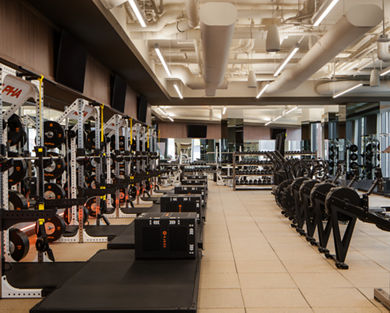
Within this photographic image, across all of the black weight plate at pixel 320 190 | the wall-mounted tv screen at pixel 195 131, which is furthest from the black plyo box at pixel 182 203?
the wall-mounted tv screen at pixel 195 131

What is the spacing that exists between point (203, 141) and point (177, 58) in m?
14.9

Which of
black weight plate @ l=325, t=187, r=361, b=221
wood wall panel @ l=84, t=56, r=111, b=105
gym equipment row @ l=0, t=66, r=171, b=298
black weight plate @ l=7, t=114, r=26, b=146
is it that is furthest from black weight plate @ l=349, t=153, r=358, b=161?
black weight plate @ l=7, t=114, r=26, b=146

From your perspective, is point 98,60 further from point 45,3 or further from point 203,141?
point 203,141

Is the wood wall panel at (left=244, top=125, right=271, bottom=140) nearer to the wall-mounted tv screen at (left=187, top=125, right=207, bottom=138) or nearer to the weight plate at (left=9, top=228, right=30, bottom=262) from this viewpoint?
the wall-mounted tv screen at (left=187, top=125, right=207, bottom=138)

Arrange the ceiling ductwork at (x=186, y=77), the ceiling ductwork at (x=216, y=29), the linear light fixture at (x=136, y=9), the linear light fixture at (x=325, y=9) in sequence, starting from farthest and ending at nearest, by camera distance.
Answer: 1. the ceiling ductwork at (x=186, y=77)
2. the ceiling ductwork at (x=216, y=29)
3. the linear light fixture at (x=325, y=9)
4. the linear light fixture at (x=136, y=9)

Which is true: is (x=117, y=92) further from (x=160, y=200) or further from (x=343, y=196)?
(x=343, y=196)

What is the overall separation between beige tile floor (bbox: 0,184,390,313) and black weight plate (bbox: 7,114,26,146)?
1622 millimetres

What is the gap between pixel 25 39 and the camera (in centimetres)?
504

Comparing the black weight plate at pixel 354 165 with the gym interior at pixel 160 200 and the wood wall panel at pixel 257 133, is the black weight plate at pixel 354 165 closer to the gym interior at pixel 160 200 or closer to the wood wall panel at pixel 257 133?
the gym interior at pixel 160 200

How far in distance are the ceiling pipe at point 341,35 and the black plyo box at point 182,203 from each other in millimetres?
3640

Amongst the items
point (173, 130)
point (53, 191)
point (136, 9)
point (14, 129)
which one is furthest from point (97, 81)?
point (173, 130)

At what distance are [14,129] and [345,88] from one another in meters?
10.0

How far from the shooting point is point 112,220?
7480 millimetres

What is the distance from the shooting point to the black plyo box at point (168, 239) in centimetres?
397
